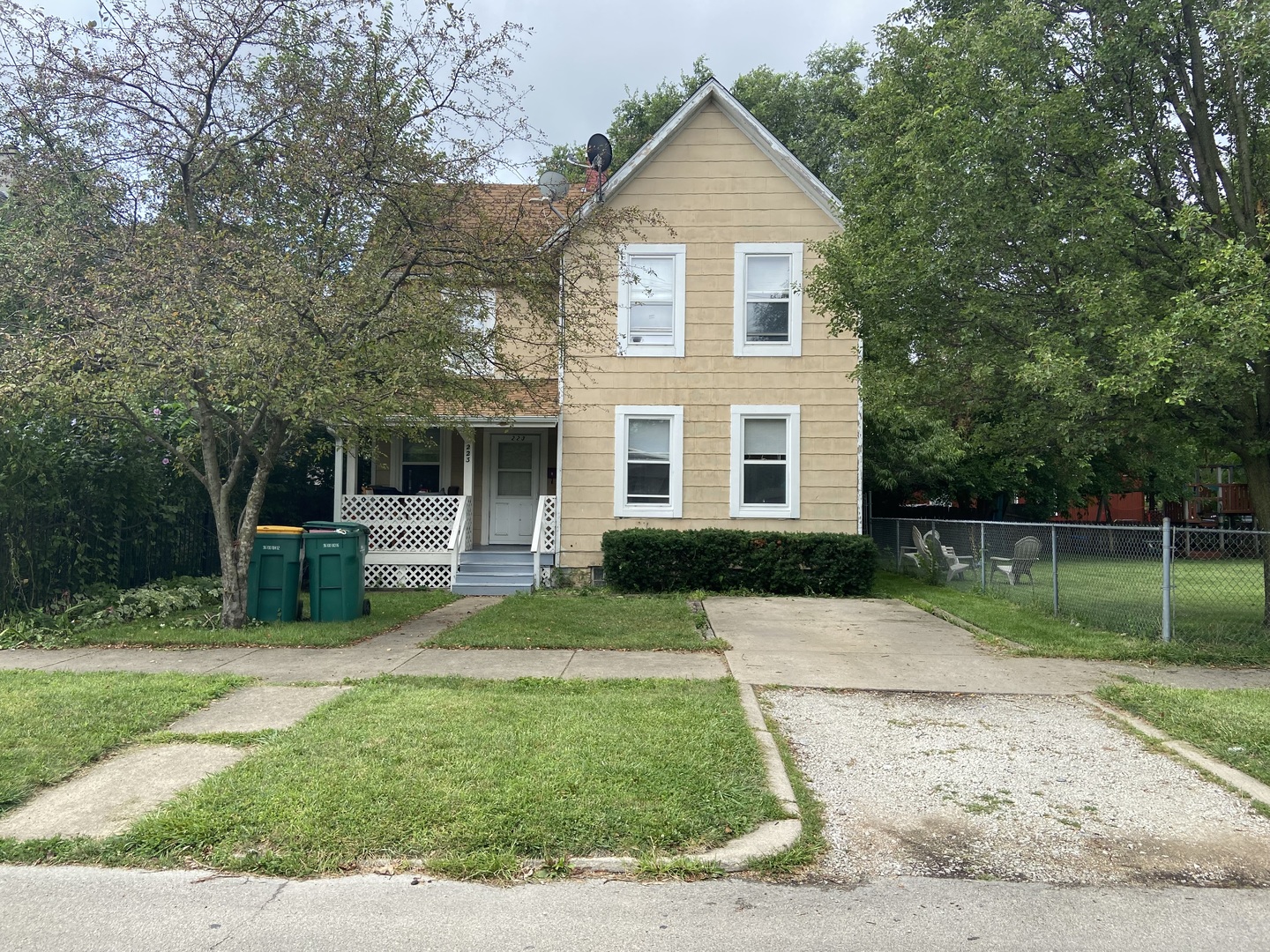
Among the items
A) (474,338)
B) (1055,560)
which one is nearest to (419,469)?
(474,338)

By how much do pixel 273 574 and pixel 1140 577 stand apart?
992 centimetres

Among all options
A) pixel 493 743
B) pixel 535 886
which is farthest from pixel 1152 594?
pixel 535 886

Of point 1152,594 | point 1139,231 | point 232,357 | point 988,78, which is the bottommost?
point 1152,594

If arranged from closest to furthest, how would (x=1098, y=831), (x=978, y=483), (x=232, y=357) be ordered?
(x=1098, y=831) < (x=232, y=357) < (x=978, y=483)

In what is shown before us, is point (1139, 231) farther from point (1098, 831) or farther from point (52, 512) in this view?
point (52, 512)

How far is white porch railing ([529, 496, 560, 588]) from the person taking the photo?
569 inches

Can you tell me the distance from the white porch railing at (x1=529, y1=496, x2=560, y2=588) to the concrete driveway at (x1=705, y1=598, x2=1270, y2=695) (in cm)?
418

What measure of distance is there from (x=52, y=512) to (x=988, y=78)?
11616 mm

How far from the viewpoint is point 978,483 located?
77.0 ft

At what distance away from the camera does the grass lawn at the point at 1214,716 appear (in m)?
5.52

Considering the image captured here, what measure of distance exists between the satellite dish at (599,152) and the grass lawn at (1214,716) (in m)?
11.9

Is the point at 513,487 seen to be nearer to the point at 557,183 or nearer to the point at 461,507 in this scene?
the point at 461,507

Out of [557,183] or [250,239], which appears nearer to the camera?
[250,239]

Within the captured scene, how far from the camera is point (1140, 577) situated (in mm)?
9547
